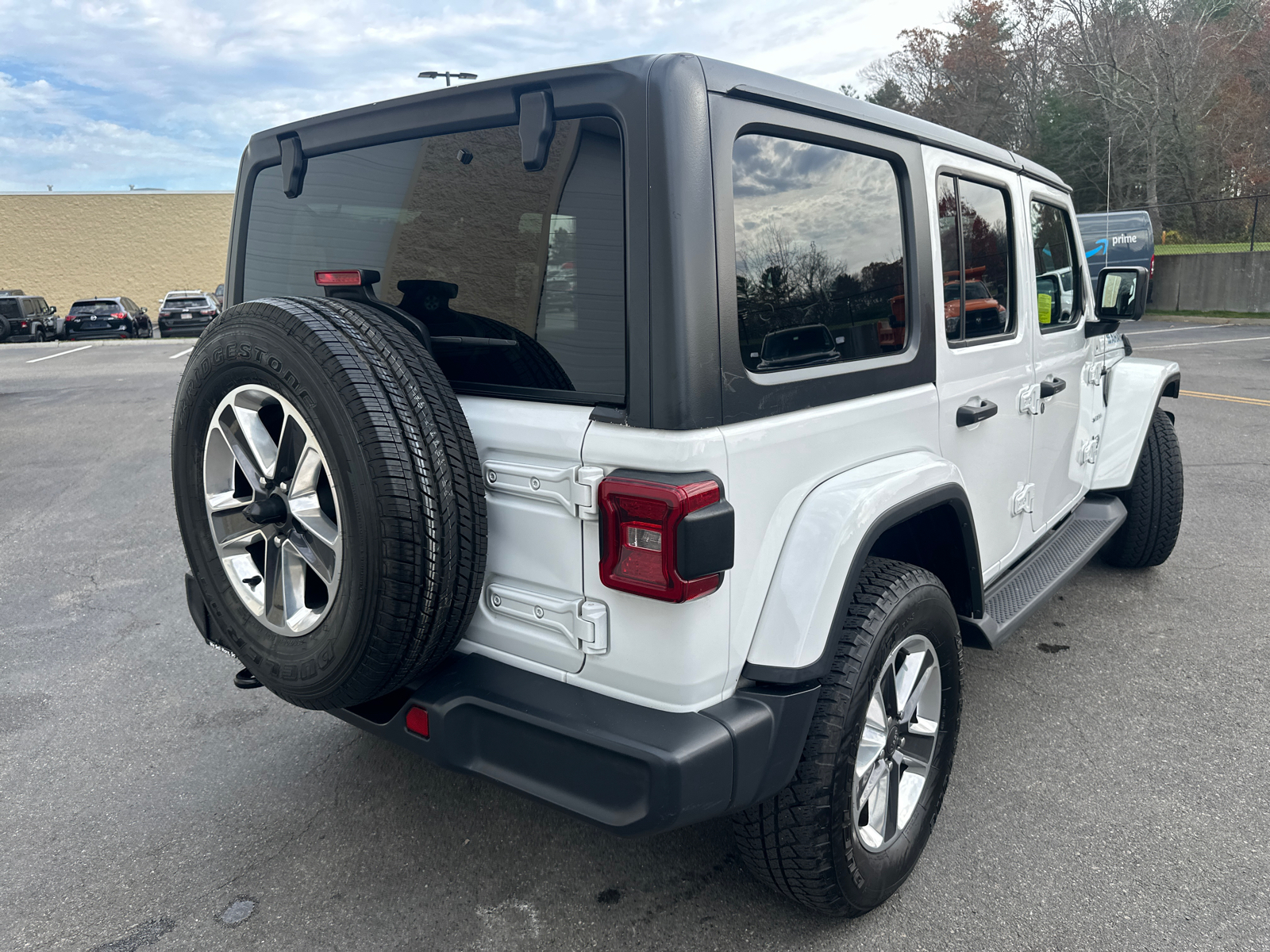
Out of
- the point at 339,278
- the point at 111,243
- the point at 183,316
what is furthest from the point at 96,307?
the point at 339,278

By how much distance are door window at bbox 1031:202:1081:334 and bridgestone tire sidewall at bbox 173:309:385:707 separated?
2.68 m

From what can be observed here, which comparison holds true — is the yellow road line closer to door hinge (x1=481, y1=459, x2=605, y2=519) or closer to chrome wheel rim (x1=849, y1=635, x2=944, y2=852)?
chrome wheel rim (x1=849, y1=635, x2=944, y2=852)

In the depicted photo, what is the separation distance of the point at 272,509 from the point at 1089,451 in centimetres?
359

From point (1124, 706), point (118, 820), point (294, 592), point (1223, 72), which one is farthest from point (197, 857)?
point (1223, 72)

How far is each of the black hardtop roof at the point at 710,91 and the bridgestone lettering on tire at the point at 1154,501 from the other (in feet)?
8.61

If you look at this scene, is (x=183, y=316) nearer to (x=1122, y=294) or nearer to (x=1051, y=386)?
(x=1122, y=294)

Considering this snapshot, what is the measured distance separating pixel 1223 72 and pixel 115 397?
117 ft

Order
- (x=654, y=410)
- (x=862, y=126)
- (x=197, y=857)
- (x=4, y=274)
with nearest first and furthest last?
(x=654, y=410)
(x=862, y=126)
(x=197, y=857)
(x=4, y=274)

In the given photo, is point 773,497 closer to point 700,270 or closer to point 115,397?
point 700,270

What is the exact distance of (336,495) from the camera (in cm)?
199

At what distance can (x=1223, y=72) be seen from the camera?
104 ft

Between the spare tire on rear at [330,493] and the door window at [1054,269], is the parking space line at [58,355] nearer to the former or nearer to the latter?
the spare tire on rear at [330,493]

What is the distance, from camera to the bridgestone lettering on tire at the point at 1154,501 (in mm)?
4562

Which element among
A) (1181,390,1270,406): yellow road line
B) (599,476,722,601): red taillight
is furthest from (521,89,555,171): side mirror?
(1181,390,1270,406): yellow road line
